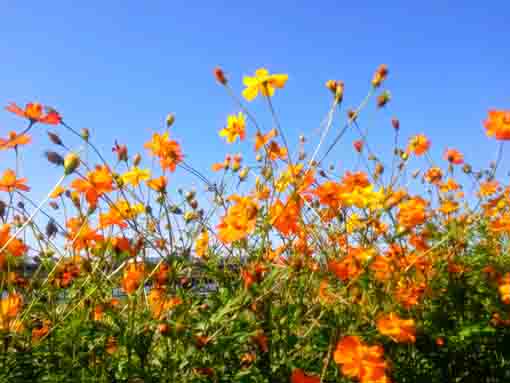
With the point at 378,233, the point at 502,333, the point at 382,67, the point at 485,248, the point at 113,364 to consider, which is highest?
the point at 382,67

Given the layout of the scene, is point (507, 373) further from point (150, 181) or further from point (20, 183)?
point (20, 183)

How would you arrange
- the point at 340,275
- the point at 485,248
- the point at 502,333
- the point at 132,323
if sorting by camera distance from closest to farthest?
1. the point at 132,323
2. the point at 340,275
3. the point at 502,333
4. the point at 485,248

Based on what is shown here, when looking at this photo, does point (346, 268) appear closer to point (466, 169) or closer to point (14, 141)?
point (14, 141)

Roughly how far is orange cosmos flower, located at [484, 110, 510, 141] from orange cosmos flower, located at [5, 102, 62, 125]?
4.70 feet

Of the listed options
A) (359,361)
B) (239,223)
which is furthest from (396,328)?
(239,223)

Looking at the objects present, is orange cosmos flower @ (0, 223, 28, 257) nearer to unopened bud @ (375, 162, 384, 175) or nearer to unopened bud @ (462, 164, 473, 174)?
unopened bud @ (375, 162, 384, 175)

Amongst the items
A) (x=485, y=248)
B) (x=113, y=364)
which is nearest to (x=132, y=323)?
(x=113, y=364)

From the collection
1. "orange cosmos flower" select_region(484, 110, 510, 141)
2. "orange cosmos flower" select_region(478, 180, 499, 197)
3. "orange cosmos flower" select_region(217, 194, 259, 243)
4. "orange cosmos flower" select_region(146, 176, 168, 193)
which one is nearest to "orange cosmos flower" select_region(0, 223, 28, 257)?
"orange cosmos flower" select_region(146, 176, 168, 193)

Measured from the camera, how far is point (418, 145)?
227 centimetres

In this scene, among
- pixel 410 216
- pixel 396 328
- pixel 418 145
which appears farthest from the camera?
pixel 418 145

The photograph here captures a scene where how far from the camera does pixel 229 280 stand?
149 cm

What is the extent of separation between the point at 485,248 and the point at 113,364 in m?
2.04

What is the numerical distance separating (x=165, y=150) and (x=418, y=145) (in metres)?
1.33

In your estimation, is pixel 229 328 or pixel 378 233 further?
pixel 378 233
